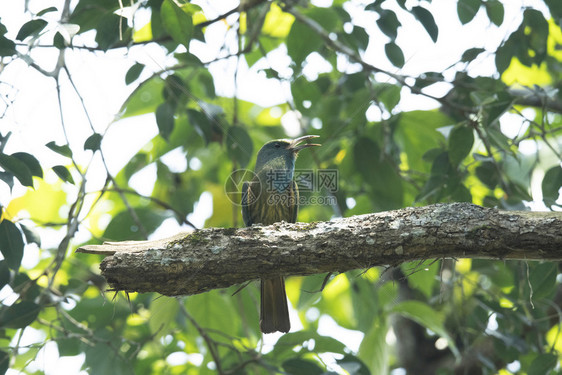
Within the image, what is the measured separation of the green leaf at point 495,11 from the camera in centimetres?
375

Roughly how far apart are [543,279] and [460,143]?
1010 millimetres

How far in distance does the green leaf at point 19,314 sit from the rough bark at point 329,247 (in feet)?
3.34

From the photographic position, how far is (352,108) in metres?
4.29

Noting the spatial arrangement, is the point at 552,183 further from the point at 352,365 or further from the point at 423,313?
the point at 352,365

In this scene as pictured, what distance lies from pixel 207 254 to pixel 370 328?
1953 millimetres

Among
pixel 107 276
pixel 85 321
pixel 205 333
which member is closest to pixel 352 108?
pixel 205 333

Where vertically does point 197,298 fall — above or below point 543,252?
below

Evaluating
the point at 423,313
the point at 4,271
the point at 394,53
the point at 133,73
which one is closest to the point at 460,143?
the point at 394,53

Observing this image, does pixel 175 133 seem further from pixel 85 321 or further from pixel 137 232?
pixel 85 321

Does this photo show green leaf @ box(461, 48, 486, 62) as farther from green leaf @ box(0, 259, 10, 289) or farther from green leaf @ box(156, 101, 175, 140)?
green leaf @ box(0, 259, 10, 289)

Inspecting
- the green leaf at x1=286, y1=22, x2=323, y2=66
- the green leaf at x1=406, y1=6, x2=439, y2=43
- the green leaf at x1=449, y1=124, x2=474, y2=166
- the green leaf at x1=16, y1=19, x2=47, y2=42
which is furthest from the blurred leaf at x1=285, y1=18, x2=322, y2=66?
the green leaf at x1=16, y1=19, x2=47, y2=42

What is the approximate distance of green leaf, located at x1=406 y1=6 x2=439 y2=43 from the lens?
11.8 feet

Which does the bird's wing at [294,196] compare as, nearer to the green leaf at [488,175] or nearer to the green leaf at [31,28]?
the green leaf at [488,175]

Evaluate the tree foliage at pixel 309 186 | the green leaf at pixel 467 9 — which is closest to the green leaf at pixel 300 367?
the tree foliage at pixel 309 186
